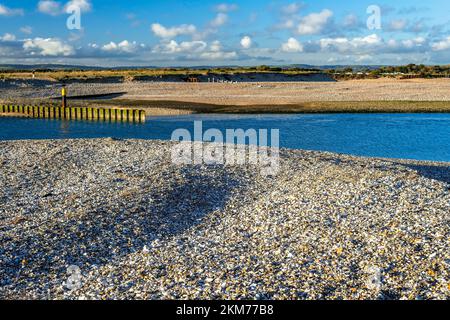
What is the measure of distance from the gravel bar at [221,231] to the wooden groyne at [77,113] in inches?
1033

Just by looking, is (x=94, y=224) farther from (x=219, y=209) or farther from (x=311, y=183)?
(x=311, y=183)

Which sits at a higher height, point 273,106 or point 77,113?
point 273,106

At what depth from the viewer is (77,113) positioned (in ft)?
→ 169

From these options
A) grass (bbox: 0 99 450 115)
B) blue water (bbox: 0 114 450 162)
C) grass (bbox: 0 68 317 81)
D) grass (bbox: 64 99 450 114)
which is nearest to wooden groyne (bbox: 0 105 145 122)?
blue water (bbox: 0 114 450 162)

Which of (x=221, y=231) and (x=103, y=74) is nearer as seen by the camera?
(x=221, y=231)

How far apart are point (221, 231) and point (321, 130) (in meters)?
30.1

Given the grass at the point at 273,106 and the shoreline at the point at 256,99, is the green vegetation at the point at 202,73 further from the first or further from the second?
the grass at the point at 273,106

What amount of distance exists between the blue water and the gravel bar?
13.6 meters

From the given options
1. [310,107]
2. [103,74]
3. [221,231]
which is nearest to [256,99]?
[310,107]

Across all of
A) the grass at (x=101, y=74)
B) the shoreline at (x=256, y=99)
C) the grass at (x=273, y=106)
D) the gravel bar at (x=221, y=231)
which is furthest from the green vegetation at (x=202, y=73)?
the gravel bar at (x=221, y=231)

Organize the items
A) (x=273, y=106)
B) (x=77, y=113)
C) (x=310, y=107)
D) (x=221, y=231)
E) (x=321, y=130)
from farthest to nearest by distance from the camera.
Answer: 1. (x=273, y=106)
2. (x=310, y=107)
3. (x=77, y=113)
4. (x=321, y=130)
5. (x=221, y=231)

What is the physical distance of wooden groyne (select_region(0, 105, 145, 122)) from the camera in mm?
48562

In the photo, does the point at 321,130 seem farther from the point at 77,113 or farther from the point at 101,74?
the point at 101,74
